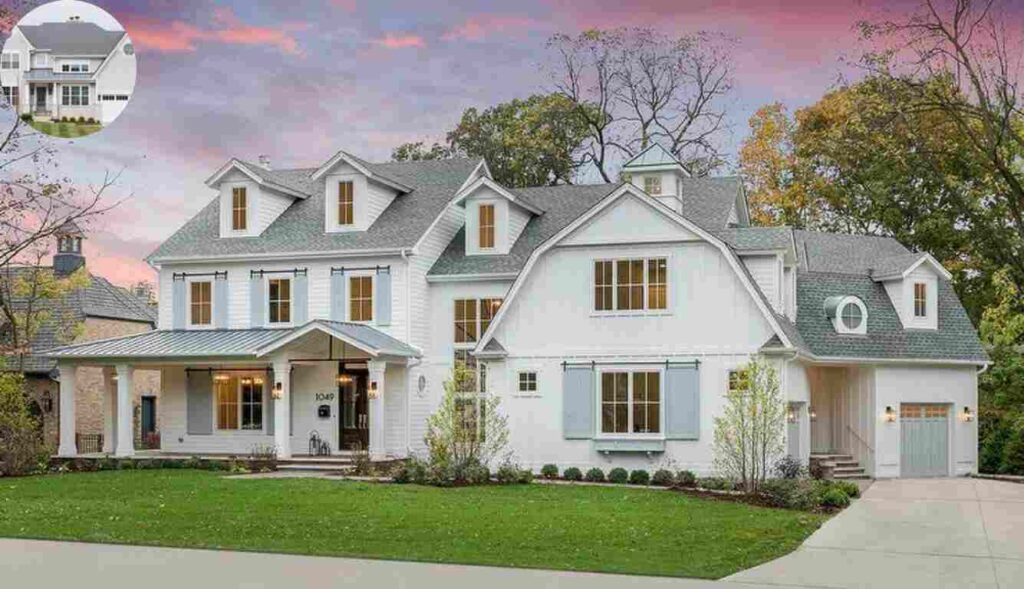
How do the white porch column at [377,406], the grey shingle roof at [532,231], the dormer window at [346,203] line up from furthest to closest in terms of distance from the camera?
1. the dormer window at [346,203]
2. the grey shingle roof at [532,231]
3. the white porch column at [377,406]

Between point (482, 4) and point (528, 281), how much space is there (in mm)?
6533

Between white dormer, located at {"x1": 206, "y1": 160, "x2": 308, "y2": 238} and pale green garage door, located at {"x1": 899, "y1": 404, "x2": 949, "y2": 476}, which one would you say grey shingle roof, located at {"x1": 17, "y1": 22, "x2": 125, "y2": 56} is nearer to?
white dormer, located at {"x1": 206, "y1": 160, "x2": 308, "y2": 238}

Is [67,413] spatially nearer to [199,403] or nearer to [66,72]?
[199,403]

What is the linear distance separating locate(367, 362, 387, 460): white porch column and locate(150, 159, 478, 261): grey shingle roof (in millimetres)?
3163

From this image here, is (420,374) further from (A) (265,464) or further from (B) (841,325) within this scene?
(B) (841,325)

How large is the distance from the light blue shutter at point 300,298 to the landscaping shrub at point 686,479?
10.1 meters

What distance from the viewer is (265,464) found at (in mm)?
28391

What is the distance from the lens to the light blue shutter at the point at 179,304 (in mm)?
31844

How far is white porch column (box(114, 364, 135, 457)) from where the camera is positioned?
3036cm

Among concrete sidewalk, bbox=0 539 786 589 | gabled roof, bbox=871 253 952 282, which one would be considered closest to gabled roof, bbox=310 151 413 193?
gabled roof, bbox=871 253 952 282

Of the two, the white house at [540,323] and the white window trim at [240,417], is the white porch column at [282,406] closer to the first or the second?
the white house at [540,323]

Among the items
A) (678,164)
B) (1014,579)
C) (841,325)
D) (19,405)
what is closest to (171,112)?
(19,405)

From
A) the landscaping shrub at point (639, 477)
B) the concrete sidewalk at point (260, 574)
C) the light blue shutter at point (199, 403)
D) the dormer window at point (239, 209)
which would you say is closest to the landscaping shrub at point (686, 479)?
the landscaping shrub at point (639, 477)

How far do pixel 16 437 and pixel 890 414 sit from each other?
1951 cm
